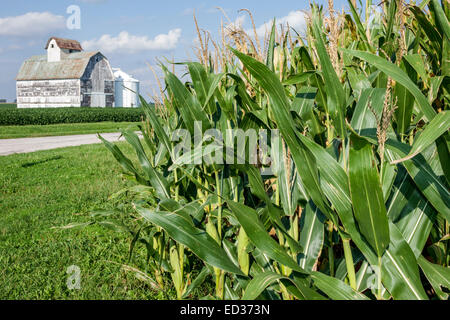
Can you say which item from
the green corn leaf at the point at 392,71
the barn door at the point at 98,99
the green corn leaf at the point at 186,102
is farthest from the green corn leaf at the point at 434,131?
the barn door at the point at 98,99

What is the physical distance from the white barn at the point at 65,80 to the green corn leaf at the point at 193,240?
3798cm

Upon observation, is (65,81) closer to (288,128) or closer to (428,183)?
(288,128)

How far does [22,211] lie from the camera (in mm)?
4430

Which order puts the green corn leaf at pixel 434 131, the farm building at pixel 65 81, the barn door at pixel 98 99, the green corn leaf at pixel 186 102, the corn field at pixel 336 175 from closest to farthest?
1. the green corn leaf at pixel 434 131
2. the corn field at pixel 336 175
3. the green corn leaf at pixel 186 102
4. the farm building at pixel 65 81
5. the barn door at pixel 98 99

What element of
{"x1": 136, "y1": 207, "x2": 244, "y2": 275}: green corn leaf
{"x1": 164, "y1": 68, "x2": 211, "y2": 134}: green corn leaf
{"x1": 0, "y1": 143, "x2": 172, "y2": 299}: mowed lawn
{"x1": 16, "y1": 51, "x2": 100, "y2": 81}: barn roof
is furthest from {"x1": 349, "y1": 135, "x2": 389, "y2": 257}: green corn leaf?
{"x1": 16, "y1": 51, "x2": 100, "y2": 81}: barn roof

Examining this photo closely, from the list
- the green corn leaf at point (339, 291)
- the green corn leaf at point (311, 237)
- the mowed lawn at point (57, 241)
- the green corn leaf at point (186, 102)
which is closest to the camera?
the green corn leaf at point (339, 291)

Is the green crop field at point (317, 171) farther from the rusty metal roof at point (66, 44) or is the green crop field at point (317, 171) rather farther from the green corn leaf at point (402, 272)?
the rusty metal roof at point (66, 44)

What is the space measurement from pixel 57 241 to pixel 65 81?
37.6 meters

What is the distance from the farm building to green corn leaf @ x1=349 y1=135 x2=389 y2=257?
126ft

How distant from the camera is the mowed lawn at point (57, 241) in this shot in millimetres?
2439

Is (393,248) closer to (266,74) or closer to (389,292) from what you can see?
(389,292)

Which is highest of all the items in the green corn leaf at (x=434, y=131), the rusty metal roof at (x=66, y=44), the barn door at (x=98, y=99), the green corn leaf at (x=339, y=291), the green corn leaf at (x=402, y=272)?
the rusty metal roof at (x=66, y=44)

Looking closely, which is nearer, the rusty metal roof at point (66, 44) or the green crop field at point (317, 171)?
the green crop field at point (317, 171)

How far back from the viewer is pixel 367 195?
1.06 m
